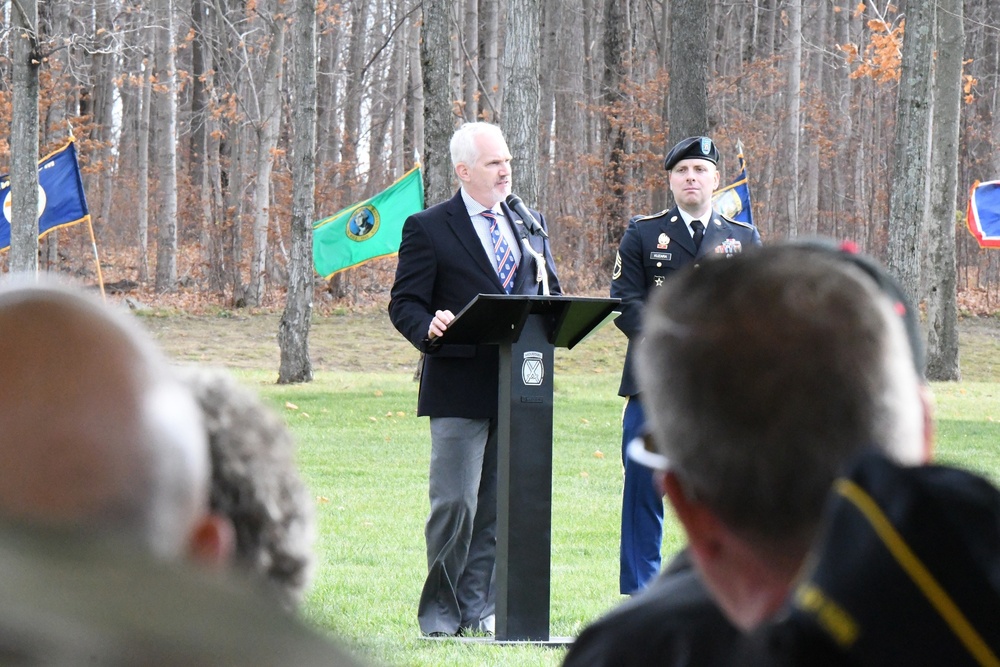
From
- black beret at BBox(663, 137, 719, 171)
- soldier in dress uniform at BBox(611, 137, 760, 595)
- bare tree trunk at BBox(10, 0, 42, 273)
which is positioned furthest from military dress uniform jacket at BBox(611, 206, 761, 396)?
bare tree trunk at BBox(10, 0, 42, 273)

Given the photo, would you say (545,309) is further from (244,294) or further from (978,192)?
(244,294)

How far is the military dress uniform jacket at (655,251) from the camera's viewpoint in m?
6.40

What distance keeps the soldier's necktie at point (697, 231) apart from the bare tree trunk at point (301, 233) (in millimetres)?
11391

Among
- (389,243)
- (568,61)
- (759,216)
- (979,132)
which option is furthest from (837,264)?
(568,61)

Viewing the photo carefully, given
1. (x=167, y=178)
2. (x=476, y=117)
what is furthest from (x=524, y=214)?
(x=476, y=117)

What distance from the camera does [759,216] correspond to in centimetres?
3441

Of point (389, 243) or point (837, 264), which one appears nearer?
point (837, 264)

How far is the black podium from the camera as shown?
5.12 m

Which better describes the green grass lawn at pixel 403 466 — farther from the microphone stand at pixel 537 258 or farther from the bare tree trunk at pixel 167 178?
the bare tree trunk at pixel 167 178

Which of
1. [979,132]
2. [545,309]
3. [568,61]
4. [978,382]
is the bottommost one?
[978,382]

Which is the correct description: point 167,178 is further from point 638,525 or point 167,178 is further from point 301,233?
point 638,525

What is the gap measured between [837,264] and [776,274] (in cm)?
9

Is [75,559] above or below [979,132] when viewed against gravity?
below

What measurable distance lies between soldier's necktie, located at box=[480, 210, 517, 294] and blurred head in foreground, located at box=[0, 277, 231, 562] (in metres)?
4.87
